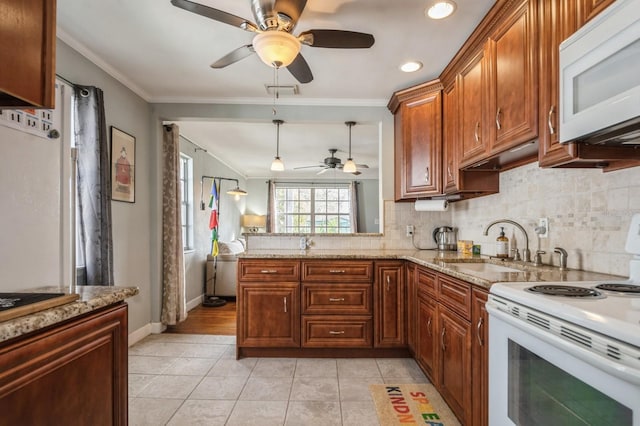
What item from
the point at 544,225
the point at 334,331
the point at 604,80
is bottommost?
the point at 334,331

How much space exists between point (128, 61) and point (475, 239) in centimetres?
321

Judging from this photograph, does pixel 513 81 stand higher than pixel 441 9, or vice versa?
pixel 441 9

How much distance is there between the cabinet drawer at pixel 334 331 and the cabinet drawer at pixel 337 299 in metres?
0.07

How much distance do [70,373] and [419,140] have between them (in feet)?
9.27

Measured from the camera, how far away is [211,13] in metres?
1.64

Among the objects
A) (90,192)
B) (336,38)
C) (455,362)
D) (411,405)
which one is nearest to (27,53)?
(336,38)

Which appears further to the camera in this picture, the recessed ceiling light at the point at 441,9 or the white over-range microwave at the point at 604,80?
the recessed ceiling light at the point at 441,9

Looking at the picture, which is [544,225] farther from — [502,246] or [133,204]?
[133,204]

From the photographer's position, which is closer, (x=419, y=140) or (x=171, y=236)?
(x=419, y=140)

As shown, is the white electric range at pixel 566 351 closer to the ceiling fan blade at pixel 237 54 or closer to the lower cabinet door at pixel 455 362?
the lower cabinet door at pixel 455 362

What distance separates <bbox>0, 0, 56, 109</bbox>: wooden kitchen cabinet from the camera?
35.9 inches

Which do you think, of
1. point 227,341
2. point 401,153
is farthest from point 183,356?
point 401,153

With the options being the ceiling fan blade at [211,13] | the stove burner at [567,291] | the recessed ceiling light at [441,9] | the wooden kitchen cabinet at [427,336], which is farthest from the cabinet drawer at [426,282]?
the ceiling fan blade at [211,13]

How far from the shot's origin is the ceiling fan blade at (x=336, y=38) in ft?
5.92
